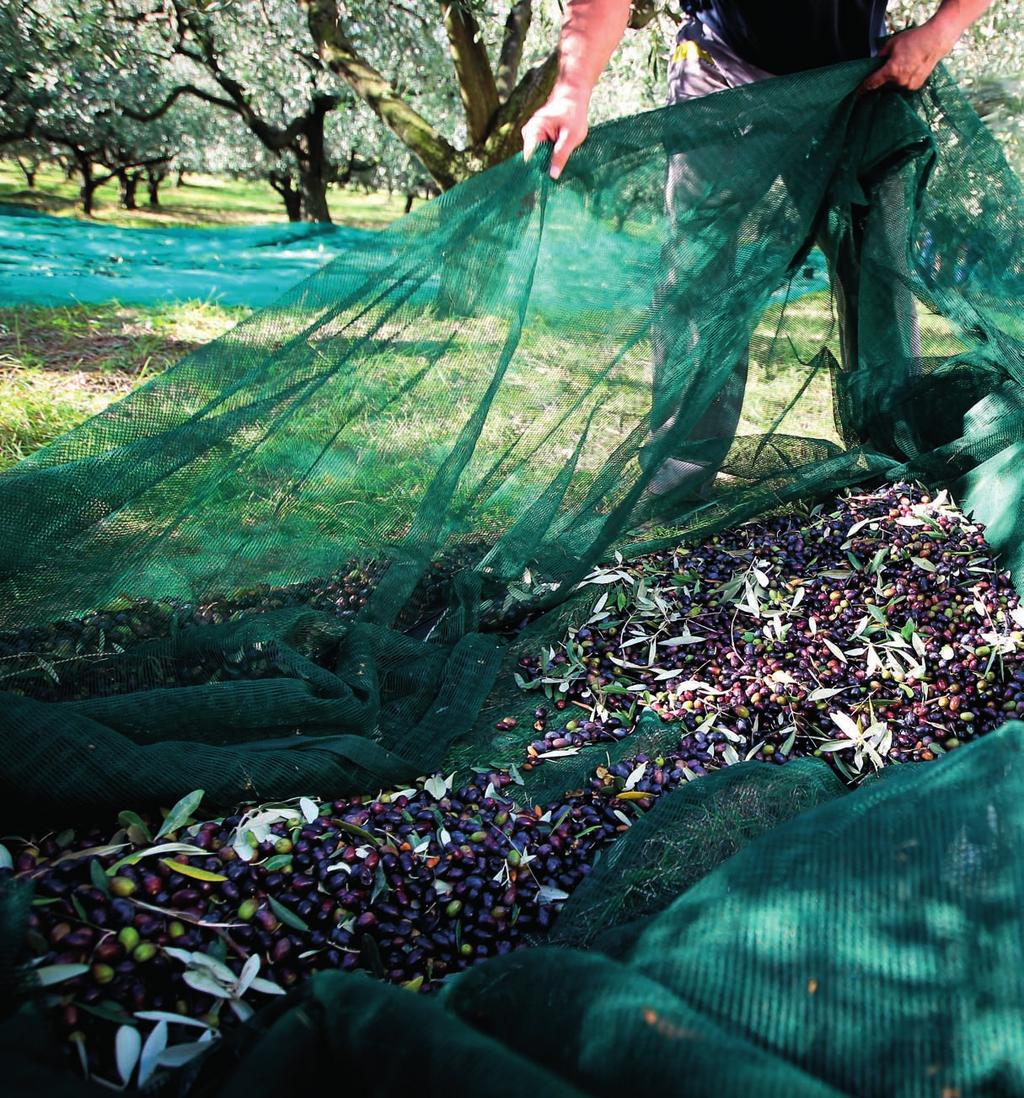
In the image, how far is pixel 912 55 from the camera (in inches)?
86.7

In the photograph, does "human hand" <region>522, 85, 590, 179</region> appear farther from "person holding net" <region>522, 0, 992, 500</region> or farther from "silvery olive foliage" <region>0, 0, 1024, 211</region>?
"silvery olive foliage" <region>0, 0, 1024, 211</region>

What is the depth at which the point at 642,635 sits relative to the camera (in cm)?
213

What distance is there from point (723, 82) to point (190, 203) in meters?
19.7

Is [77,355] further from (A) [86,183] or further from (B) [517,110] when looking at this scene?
(A) [86,183]

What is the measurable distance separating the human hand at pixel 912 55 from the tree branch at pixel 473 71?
17.4 feet

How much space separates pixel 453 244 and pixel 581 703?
42.9 inches

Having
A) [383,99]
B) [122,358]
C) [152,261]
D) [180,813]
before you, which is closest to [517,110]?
[383,99]

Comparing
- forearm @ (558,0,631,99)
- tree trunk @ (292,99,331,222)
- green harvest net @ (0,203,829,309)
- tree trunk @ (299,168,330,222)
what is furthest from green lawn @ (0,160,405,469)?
tree trunk @ (299,168,330,222)

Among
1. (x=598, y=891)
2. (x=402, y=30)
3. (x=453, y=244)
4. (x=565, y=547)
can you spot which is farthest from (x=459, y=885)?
(x=402, y=30)

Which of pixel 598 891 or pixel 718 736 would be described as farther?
pixel 718 736

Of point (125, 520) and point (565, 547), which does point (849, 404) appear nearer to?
point (565, 547)

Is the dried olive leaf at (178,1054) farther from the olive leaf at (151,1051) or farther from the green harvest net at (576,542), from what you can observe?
the green harvest net at (576,542)

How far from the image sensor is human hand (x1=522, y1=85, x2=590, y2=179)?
1941 millimetres

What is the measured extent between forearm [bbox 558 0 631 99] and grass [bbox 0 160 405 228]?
1113cm
